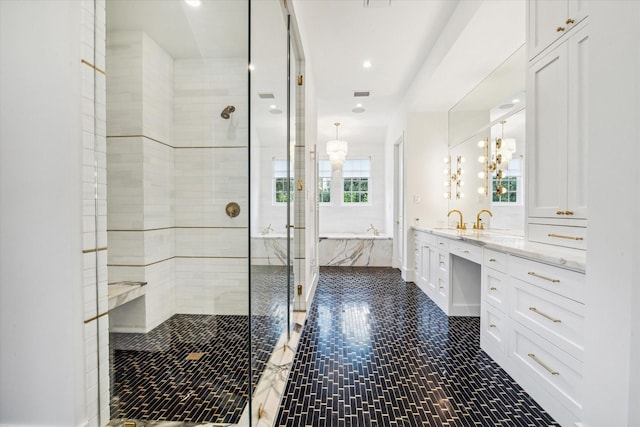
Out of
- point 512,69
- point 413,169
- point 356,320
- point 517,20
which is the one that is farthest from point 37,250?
point 413,169

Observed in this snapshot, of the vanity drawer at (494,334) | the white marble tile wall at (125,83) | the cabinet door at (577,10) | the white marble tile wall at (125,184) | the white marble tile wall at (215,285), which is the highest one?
the cabinet door at (577,10)

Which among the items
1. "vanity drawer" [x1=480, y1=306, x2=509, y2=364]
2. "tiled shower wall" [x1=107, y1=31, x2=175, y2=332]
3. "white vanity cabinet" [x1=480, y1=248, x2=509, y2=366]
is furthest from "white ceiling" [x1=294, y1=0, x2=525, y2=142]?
"vanity drawer" [x1=480, y1=306, x2=509, y2=364]

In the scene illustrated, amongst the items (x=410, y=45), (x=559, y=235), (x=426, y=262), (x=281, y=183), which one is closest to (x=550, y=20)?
(x=559, y=235)

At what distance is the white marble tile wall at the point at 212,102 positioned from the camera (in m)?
1.35

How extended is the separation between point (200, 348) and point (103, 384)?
654mm

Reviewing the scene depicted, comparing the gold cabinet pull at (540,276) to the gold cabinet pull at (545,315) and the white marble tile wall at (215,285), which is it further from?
the white marble tile wall at (215,285)

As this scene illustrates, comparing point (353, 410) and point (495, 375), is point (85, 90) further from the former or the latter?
point (495, 375)

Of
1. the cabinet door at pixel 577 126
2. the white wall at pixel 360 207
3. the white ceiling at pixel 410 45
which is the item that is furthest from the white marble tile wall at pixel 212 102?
the white wall at pixel 360 207

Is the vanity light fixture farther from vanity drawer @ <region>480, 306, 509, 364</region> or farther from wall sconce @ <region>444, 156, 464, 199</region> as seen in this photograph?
vanity drawer @ <region>480, 306, 509, 364</region>

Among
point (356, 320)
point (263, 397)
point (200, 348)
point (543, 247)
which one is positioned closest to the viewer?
point (200, 348)

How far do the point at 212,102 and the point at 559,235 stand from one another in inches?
78.6

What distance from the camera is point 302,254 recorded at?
2.99 metres

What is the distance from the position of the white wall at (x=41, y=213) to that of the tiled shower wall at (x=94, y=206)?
0.01m

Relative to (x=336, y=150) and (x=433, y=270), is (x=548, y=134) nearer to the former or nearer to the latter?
(x=433, y=270)
